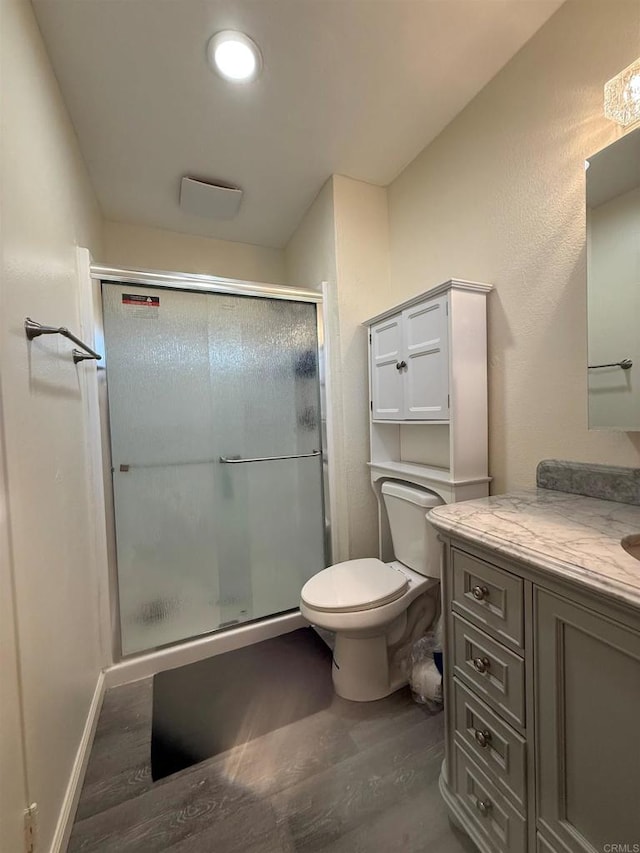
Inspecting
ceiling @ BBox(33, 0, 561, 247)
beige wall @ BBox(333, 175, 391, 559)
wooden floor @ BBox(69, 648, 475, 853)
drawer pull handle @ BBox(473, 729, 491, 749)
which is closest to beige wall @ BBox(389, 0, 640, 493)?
ceiling @ BBox(33, 0, 561, 247)

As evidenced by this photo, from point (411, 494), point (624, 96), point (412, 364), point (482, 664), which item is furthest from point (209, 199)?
point (482, 664)

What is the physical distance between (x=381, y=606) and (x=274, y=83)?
2.04m

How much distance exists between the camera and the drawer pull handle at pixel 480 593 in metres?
0.84

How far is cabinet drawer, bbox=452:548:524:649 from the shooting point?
76 centimetres

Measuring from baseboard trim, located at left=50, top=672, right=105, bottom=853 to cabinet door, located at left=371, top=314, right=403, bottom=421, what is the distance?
1691 mm

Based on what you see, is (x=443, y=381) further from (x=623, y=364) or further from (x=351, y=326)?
(x=351, y=326)

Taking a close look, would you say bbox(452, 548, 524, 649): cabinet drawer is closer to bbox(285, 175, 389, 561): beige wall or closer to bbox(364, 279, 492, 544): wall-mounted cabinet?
bbox(364, 279, 492, 544): wall-mounted cabinet

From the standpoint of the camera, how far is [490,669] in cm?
84

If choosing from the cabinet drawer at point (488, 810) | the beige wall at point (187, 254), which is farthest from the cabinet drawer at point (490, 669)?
the beige wall at point (187, 254)

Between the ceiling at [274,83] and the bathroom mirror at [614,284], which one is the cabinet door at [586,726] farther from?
the ceiling at [274,83]

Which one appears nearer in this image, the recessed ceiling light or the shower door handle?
the recessed ceiling light

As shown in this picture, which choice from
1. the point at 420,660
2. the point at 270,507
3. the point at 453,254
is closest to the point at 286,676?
the point at 420,660

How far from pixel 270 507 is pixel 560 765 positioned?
1521 mm

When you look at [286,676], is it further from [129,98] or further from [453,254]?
[129,98]
